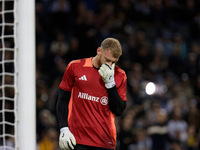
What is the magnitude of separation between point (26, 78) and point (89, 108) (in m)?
0.87

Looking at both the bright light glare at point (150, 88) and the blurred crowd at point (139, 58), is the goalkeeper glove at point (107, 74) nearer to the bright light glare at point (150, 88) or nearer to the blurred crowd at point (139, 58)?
the blurred crowd at point (139, 58)

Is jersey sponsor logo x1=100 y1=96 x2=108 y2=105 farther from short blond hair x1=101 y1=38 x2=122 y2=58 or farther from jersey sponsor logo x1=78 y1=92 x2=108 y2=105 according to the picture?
short blond hair x1=101 y1=38 x2=122 y2=58

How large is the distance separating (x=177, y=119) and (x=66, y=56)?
3096 mm

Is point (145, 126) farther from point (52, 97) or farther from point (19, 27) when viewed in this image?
point (19, 27)

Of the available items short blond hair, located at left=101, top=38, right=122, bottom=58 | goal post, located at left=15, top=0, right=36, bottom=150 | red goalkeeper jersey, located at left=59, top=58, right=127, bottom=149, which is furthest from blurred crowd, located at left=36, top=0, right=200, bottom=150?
goal post, located at left=15, top=0, right=36, bottom=150

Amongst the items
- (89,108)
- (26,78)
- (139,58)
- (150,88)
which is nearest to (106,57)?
(89,108)

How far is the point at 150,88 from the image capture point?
11.6 meters

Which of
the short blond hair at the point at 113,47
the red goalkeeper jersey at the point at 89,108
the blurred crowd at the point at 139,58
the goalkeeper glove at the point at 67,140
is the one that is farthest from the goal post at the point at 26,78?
the blurred crowd at the point at 139,58

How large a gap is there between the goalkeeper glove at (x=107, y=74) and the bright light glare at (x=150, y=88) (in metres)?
6.94

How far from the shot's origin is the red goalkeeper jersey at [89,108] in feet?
15.4

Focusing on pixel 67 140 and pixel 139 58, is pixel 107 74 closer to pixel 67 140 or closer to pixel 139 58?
pixel 67 140

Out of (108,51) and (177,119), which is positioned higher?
(108,51)

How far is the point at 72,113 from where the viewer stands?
4.78 m

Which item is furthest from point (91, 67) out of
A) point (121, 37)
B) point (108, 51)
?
point (121, 37)
